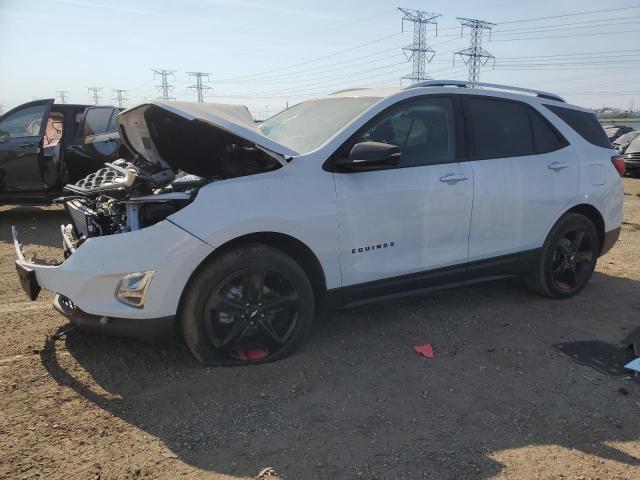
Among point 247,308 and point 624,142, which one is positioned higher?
point 624,142

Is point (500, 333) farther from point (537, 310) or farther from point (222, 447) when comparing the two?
point (222, 447)

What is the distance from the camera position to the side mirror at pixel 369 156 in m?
3.40

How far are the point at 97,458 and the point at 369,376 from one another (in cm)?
165

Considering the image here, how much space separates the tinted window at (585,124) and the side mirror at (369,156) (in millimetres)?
2144

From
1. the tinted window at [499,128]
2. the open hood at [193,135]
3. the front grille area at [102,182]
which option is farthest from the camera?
the tinted window at [499,128]

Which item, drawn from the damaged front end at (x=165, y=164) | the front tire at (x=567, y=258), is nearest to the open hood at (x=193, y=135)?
the damaged front end at (x=165, y=164)

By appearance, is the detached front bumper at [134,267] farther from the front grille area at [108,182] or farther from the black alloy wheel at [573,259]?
the black alloy wheel at [573,259]

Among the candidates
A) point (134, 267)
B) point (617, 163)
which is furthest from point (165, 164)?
point (617, 163)

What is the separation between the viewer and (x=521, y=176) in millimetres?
4367

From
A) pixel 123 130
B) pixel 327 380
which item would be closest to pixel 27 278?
pixel 123 130

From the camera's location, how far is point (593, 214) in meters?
5.01

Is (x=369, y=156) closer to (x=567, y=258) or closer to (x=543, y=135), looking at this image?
(x=543, y=135)

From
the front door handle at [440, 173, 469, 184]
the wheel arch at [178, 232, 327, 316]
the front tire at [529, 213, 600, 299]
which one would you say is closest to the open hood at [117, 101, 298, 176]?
the wheel arch at [178, 232, 327, 316]

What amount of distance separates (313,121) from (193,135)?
977 millimetres
